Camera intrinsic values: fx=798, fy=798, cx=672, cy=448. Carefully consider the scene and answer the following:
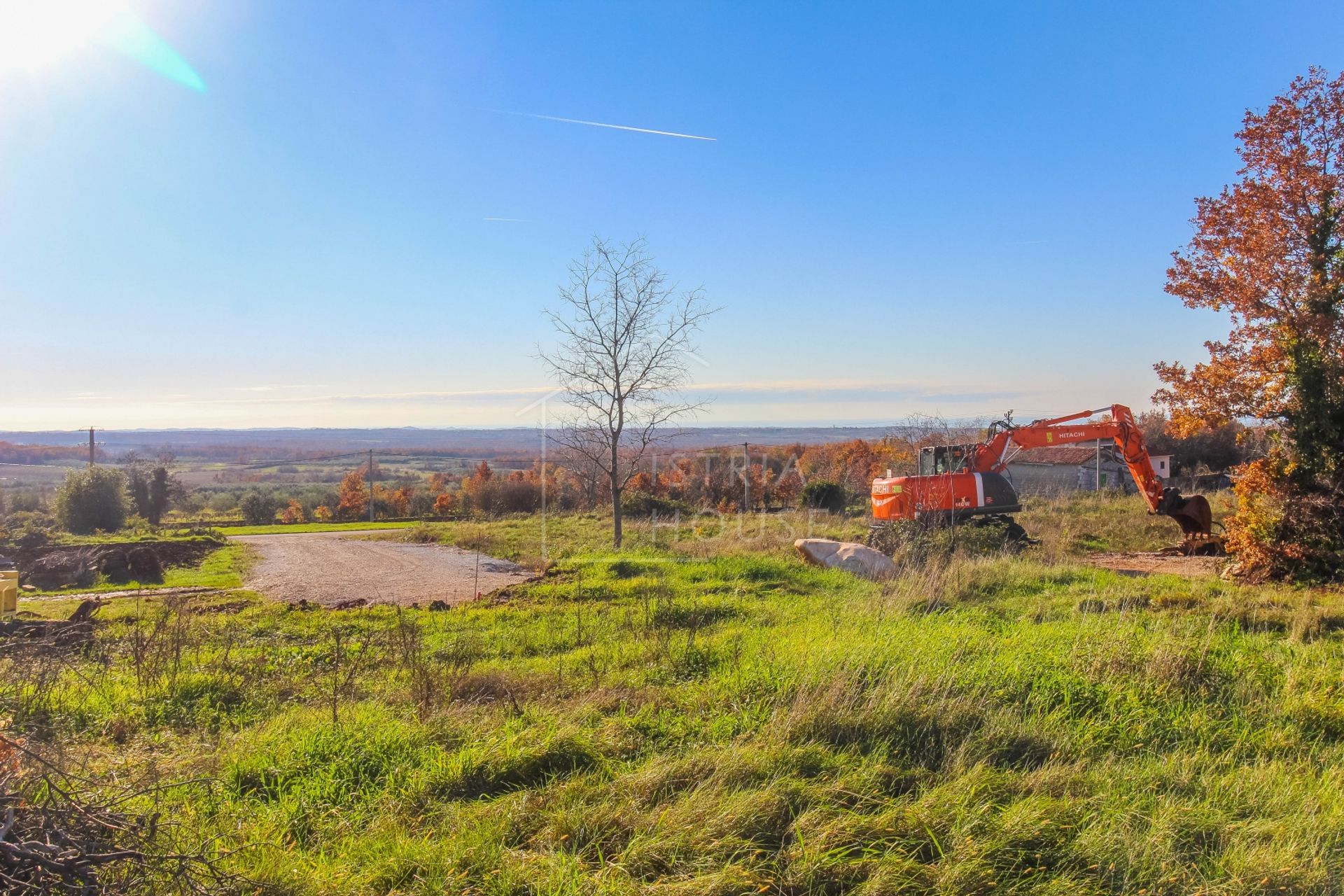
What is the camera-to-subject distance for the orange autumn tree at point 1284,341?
11.2 meters

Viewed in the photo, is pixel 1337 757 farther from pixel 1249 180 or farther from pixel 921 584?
pixel 1249 180

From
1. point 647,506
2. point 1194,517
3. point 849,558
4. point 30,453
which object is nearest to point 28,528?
point 647,506

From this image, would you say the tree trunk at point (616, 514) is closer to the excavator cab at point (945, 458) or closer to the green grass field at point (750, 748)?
the excavator cab at point (945, 458)

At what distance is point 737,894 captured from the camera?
332 cm

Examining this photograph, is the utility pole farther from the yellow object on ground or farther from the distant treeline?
the distant treeline

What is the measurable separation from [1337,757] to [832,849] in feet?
11.7

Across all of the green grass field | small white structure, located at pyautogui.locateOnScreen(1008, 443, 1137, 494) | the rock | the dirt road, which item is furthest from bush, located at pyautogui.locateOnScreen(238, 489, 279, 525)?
small white structure, located at pyautogui.locateOnScreen(1008, 443, 1137, 494)

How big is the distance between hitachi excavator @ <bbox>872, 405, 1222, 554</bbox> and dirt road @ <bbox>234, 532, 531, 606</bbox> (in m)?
7.39

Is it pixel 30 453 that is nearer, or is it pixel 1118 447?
pixel 1118 447

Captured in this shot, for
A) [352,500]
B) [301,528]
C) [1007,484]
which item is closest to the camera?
[1007,484]

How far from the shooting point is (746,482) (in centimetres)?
2611

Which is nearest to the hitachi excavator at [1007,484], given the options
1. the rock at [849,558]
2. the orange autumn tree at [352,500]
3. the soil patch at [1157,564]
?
the soil patch at [1157,564]

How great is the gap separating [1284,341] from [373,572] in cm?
1553

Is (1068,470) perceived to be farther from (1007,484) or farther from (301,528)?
(301,528)
